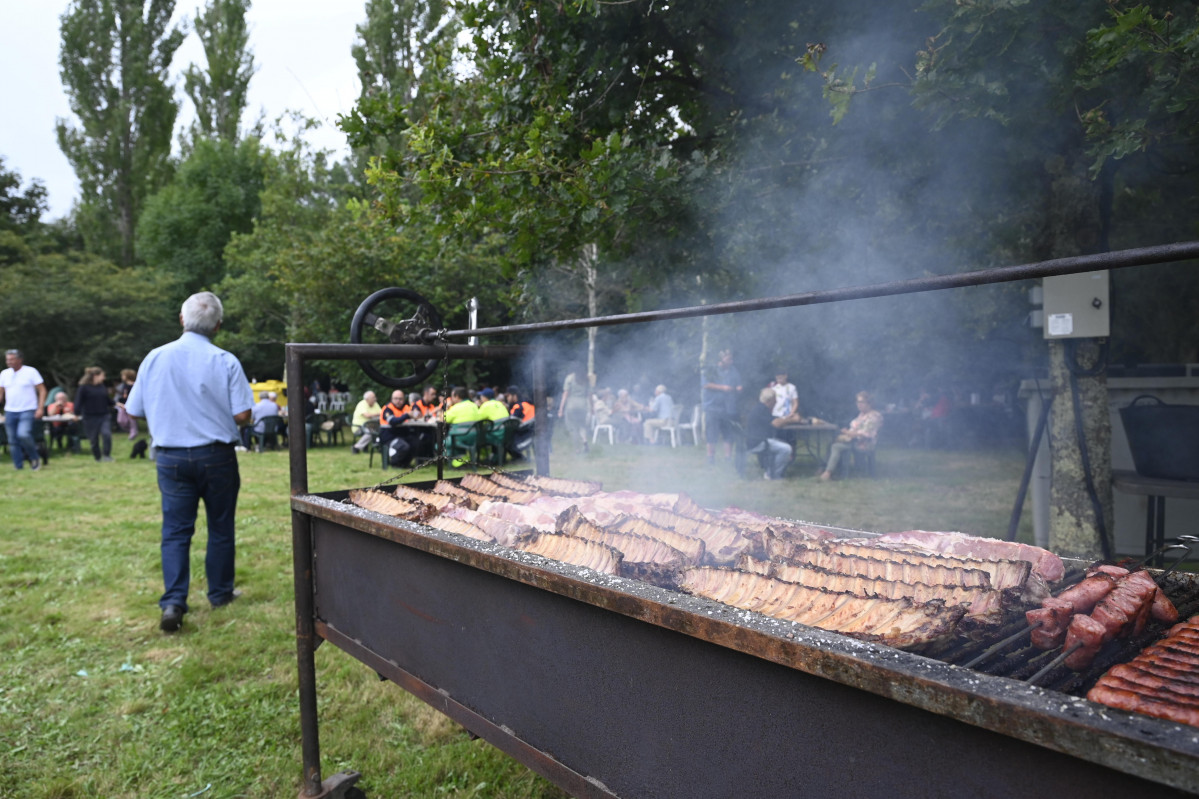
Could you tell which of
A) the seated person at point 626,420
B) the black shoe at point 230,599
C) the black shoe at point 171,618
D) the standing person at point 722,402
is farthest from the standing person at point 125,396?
the black shoe at point 171,618

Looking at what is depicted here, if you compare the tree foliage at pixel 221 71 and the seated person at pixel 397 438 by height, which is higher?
the tree foliage at pixel 221 71

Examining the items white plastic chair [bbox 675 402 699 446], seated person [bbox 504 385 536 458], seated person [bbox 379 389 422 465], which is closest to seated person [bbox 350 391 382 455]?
seated person [bbox 379 389 422 465]

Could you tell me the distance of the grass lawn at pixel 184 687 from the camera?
9.56 ft

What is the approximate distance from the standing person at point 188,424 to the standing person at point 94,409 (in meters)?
10.1

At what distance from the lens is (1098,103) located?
3.49m

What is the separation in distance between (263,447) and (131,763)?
12956 mm

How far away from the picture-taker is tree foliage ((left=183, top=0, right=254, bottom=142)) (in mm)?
32906

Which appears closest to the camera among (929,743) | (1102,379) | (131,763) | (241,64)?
(929,743)

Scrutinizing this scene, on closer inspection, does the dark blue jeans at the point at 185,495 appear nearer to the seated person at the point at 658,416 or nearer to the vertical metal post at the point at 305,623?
the vertical metal post at the point at 305,623

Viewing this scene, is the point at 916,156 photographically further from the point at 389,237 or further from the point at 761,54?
the point at 389,237

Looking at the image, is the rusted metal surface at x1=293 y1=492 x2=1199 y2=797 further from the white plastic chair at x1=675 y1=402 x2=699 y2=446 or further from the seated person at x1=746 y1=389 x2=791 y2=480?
the white plastic chair at x1=675 y1=402 x2=699 y2=446

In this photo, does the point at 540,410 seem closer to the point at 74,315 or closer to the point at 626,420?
the point at 626,420

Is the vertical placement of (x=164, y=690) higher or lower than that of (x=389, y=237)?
lower

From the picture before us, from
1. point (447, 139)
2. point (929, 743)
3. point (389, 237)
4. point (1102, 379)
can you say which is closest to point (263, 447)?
point (389, 237)
